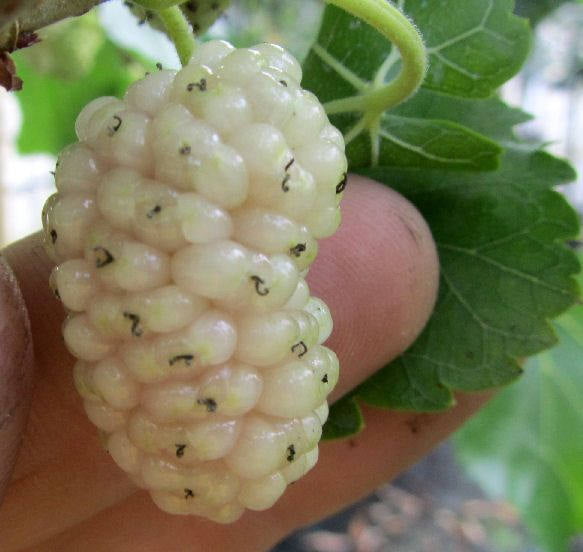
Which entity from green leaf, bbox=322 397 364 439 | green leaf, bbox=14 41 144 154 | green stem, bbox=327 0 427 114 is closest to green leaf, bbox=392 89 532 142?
green stem, bbox=327 0 427 114

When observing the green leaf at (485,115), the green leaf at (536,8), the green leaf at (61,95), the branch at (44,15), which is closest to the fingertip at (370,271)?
the green leaf at (485,115)

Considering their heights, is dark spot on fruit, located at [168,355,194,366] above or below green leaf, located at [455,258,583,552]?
above

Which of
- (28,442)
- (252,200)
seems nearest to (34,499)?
(28,442)

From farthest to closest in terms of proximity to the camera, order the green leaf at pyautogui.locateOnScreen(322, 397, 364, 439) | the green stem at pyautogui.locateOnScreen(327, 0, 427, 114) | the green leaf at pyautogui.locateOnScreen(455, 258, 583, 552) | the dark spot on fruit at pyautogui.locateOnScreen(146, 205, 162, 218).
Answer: the green leaf at pyautogui.locateOnScreen(455, 258, 583, 552) < the green leaf at pyautogui.locateOnScreen(322, 397, 364, 439) < the green stem at pyautogui.locateOnScreen(327, 0, 427, 114) < the dark spot on fruit at pyautogui.locateOnScreen(146, 205, 162, 218)

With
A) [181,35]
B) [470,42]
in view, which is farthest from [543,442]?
[181,35]

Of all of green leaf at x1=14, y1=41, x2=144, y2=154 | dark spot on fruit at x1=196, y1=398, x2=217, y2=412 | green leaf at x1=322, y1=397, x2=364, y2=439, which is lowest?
green leaf at x1=14, y1=41, x2=144, y2=154

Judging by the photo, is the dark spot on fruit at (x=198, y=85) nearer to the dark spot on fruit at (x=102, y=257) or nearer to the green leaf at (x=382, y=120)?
the dark spot on fruit at (x=102, y=257)

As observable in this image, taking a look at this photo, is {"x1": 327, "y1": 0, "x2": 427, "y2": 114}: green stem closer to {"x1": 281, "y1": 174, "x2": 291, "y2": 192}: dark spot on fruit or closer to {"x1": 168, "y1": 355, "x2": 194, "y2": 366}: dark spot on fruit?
{"x1": 281, "y1": 174, "x2": 291, "y2": 192}: dark spot on fruit
